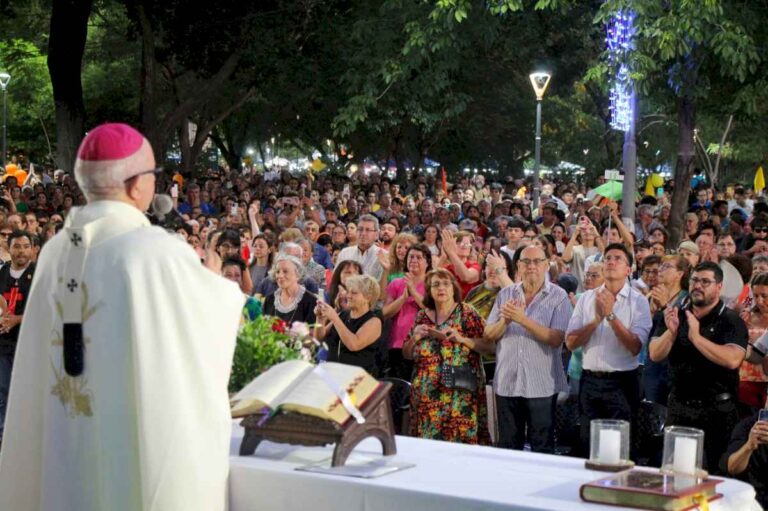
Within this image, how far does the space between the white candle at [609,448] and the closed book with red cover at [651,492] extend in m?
0.39

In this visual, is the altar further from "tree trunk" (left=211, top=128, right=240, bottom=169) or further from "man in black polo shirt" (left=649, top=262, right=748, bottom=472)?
"tree trunk" (left=211, top=128, right=240, bottom=169)

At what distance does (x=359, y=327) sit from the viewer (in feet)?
33.6

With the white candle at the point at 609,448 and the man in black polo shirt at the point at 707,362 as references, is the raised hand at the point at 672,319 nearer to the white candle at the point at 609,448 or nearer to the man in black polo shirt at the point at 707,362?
the man in black polo shirt at the point at 707,362

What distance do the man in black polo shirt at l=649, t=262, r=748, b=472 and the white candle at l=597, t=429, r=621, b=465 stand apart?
11.0 feet

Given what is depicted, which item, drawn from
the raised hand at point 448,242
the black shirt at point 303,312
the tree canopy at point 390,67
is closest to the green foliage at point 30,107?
the tree canopy at point 390,67

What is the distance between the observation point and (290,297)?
35.8 feet

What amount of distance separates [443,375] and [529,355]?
650 millimetres

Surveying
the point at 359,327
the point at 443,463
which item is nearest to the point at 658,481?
the point at 443,463

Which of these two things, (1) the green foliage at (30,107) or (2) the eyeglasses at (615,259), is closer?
(2) the eyeglasses at (615,259)

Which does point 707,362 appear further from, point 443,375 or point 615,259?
point 443,375

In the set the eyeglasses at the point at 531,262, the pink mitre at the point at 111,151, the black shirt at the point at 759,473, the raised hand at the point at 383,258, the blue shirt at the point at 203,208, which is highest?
the pink mitre at the point at 111,151

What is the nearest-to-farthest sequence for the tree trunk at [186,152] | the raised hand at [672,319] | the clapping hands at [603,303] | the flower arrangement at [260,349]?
the flower arrangement at [260,349]
the raised hand at [672,319]
the clapping hands at [603,303]
the tree trunk at [186,152]

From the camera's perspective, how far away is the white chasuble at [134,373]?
4.89 meters

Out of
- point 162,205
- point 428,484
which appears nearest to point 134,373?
point 162,205
